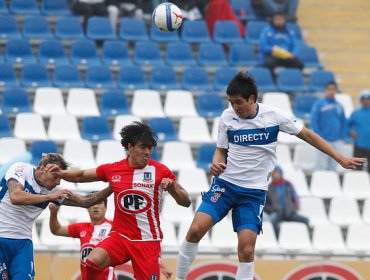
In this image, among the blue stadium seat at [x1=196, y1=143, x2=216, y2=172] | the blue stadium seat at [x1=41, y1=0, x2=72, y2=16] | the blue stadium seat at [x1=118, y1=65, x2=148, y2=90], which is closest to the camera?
the blue stadium seat at [x1=196, y1=143, x2=216, y2=172]

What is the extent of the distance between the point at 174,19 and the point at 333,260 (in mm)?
3432

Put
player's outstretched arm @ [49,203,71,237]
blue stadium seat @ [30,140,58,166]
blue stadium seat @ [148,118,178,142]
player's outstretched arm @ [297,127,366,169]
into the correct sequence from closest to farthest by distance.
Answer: player's outstretched arm @ [297,127,366,169] < player's outstretched arm @ [49,203,71,237] < blue stadium seat @ [30,140,58,166] < blue stadium seat @ [148,118,178,142]

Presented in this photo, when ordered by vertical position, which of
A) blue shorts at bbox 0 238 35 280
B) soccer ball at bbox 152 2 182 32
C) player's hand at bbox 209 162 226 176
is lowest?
blue shorts at bbox 0 238 35 280

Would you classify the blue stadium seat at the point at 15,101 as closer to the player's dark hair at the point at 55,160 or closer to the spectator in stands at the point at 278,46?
the spectator in stands at the point at 278,46

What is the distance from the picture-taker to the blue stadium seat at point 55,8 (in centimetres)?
2034

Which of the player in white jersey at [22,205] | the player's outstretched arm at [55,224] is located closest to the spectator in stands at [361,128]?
the player's outstretched arm at [55,224]

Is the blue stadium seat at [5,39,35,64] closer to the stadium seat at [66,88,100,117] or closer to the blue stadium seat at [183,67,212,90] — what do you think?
the stadium seat at [66,88,100,117]

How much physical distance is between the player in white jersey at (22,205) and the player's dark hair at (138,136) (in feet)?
1.87

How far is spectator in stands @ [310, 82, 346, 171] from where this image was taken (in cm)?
1816

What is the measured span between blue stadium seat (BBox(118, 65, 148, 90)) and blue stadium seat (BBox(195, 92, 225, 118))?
3.16ft

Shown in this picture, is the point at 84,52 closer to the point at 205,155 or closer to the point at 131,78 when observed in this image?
the point at 131,78

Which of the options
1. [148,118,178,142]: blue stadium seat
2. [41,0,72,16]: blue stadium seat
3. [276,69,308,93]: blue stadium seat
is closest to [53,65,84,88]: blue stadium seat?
[148,118,178,142]: blue stadium seat

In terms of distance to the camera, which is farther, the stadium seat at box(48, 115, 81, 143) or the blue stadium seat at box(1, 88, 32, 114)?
the blue stadium seat at box(1, 88, 32, 114)

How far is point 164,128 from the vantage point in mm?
18094
